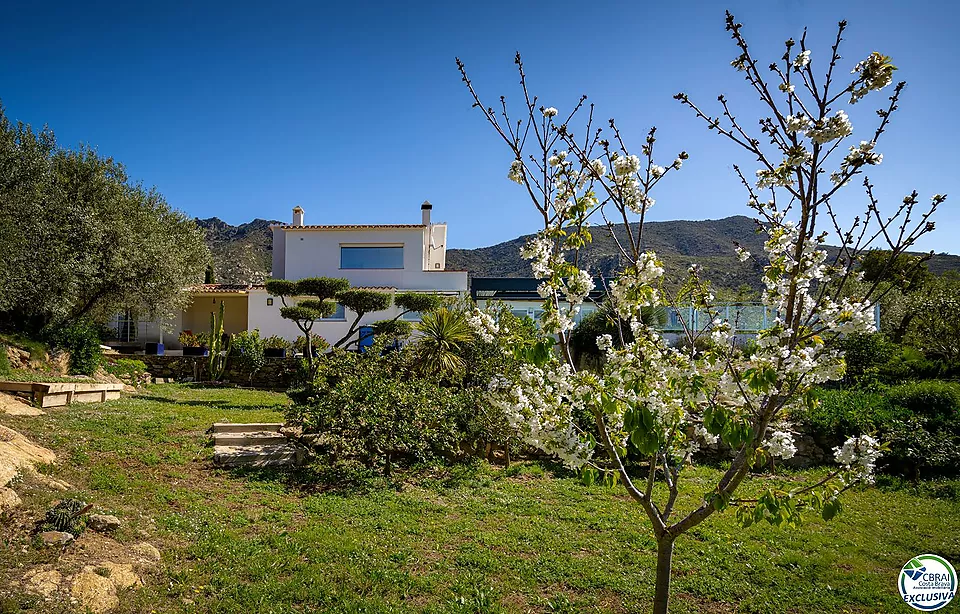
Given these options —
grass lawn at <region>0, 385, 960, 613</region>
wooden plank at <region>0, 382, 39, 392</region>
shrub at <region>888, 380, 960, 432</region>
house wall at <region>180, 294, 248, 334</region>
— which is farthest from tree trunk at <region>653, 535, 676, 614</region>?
house wall at <region>180, 294, 248, 334</region>

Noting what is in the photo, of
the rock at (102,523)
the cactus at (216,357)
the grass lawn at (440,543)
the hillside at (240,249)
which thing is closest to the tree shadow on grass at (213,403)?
the grass lawn at (440,543)

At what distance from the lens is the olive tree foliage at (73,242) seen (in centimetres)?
1330

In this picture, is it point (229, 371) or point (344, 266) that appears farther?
point (344, 266)

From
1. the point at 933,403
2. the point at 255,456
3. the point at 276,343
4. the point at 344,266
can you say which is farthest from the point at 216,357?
the point at 933,403

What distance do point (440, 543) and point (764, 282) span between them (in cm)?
428

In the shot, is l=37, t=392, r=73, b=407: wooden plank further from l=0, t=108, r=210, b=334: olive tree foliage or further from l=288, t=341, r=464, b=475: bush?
l=288, t=341, r=464, b=475: bush

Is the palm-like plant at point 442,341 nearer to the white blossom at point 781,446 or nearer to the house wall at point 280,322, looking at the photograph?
the white blossom at point 781,446

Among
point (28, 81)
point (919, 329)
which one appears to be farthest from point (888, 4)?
point (919, 329)

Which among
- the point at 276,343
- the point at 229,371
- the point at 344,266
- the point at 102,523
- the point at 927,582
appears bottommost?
the point at 229,371

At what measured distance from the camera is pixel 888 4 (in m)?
4.39

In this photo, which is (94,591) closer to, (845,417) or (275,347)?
(845,417)

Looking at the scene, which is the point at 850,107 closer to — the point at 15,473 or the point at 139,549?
the point at 139,549

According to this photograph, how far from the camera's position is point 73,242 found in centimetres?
1484

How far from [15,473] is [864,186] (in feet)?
25.0
